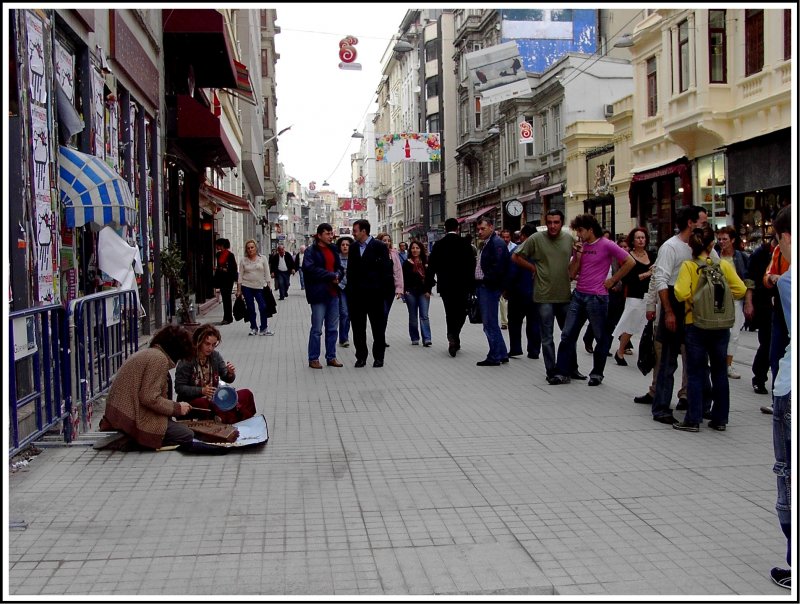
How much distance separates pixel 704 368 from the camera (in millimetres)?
6844

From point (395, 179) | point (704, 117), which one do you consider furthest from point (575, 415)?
point (395, 179)

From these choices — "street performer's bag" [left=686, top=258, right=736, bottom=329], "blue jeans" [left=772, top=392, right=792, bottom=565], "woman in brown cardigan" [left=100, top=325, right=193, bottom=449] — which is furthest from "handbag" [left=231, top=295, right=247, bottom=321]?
"blue jeans" [left=772, top=392, right=792, bottom=565]

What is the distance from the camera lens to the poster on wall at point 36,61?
24.7ft

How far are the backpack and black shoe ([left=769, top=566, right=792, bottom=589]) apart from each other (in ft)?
10.1

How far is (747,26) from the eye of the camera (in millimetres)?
20172

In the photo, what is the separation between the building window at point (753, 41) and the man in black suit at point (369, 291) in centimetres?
1320

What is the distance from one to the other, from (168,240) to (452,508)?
1292 centimetres

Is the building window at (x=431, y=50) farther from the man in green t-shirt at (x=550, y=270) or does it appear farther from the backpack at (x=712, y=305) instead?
the backpack at (x=712, y=305)

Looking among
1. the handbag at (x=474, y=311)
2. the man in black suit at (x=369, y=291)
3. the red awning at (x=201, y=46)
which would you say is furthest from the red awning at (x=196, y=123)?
the man in black suit at (x=369, y=291)

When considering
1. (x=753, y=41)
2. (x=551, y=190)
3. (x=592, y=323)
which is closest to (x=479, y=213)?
(x=551, y=190)

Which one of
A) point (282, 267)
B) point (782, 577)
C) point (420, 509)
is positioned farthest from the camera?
point (282, 267)

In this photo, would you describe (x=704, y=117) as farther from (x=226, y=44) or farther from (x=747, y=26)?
(x=226, y=44)

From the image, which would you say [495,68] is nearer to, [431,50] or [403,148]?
[403,148]

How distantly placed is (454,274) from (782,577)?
8366 mm
